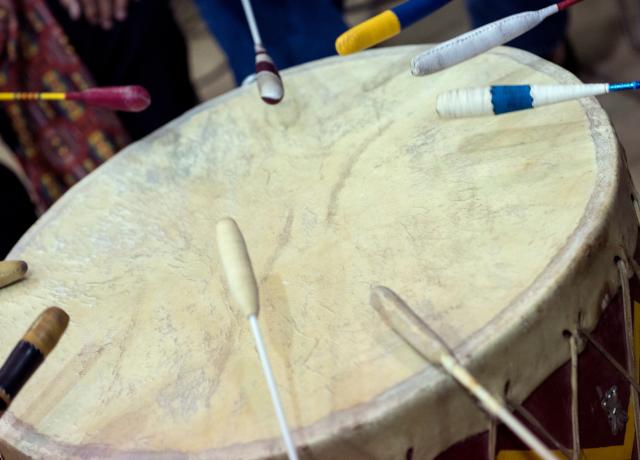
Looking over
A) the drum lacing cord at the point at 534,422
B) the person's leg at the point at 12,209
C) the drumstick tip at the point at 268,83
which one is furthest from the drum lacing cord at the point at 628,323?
the person's leg at the point at 12,209

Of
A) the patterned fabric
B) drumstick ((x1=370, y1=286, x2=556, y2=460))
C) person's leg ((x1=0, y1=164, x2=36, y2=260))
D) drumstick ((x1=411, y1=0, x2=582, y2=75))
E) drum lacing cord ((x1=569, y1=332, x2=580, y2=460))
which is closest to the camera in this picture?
drumstick ((x1=370, y1=286, x2=556, y2=460))

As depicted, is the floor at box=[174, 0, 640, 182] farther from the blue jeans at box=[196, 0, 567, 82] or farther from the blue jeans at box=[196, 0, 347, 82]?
the blue jeans at box=[196, 0, 347, 82]

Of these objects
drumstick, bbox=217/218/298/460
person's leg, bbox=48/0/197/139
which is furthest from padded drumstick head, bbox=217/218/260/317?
person's leg, bbox=48/0/197/139

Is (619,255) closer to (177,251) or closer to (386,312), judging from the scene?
(386,312)

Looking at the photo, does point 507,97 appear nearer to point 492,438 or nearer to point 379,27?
point 379,27

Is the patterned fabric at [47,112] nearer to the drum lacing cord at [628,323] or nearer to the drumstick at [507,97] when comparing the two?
the drumstick at [507,97]

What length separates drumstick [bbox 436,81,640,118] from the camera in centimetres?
81

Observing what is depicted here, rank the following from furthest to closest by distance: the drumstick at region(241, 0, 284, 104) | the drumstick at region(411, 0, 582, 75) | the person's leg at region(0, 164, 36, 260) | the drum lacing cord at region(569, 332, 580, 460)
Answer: the person's leg at region(0, 164, 36, 260) → the drumstick at region(241, 0, 284, 104) → the drumstick at region(411, 0, 582, 75) → the drum lacing cord at region(569, 332, 580, 460)

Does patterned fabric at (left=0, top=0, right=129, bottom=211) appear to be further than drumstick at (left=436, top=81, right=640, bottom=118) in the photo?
Yes

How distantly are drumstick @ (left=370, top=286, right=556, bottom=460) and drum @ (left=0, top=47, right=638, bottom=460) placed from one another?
1 cm

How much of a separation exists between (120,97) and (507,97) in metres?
0.53

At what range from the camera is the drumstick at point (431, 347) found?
612 millimetres

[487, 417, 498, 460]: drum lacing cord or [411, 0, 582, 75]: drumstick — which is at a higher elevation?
[411, 0, 582, 75]: drumstick

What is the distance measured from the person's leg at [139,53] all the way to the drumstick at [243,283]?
3.75 feet
